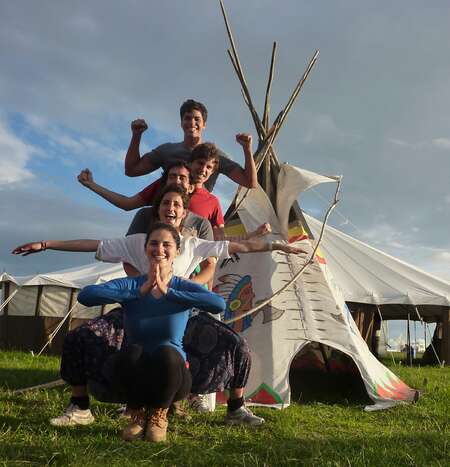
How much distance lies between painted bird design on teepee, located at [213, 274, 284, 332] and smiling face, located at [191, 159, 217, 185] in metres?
1.24

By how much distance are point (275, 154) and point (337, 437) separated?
2721 millimetres

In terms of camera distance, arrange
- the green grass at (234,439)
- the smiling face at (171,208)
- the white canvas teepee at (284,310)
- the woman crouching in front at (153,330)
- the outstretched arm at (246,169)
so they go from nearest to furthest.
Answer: the green grass at (234,439)
the woman crouching in front at (153,330)
the smiling face at (171,208)
the outstretched arm at (246,169)
the white canvas teepee at (284,310)

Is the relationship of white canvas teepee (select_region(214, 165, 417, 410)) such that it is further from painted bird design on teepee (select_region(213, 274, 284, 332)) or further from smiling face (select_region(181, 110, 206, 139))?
smiling face (select_region(181, 110, 206, 139))

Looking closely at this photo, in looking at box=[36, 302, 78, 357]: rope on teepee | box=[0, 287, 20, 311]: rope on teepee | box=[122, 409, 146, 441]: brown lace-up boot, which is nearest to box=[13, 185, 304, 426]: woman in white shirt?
box=[122, 409, 146, 441]: brown lace-up boot

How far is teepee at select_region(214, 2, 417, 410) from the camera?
12.9 feet

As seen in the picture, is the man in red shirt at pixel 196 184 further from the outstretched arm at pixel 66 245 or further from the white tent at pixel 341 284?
the white tent at pixel 341 284

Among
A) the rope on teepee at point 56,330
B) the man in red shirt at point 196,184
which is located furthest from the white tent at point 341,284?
the man in red shirt at point 196,184

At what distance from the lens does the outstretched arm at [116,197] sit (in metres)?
3.36

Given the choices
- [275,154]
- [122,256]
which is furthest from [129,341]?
[275,154]

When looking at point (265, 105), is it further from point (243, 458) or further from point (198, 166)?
point (243, 458)

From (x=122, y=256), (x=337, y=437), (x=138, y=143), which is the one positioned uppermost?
(x=138, y=143)

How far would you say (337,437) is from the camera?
287 cm

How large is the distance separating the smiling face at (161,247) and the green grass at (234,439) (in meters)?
0.77

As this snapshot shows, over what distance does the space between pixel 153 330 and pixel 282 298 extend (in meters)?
1.99
